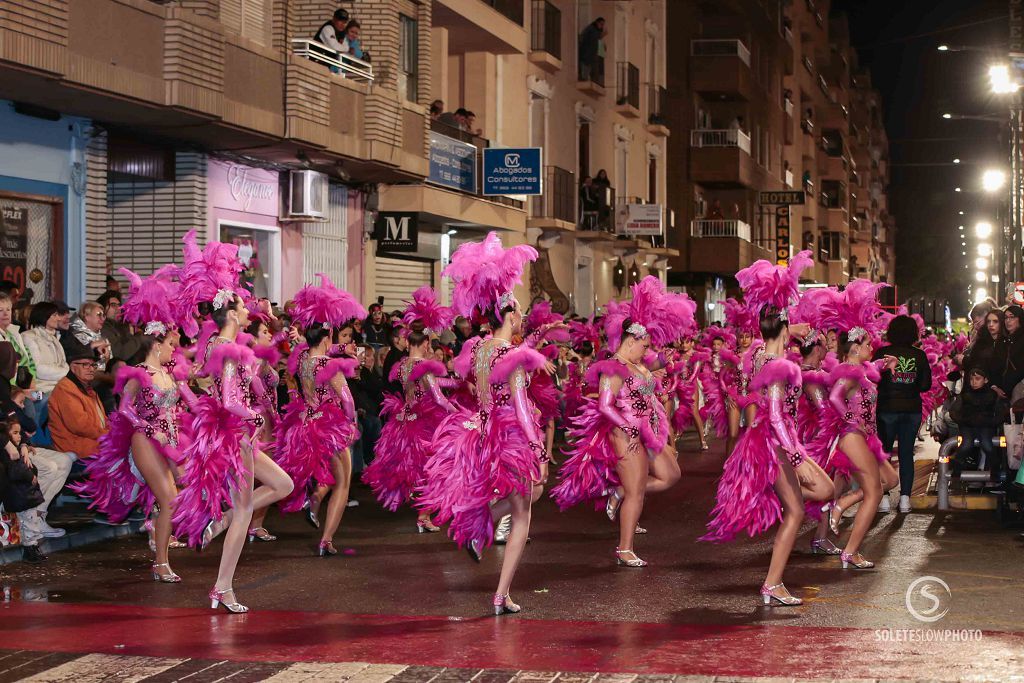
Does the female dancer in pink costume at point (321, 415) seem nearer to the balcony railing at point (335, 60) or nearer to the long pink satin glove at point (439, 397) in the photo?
the long pink satin glove at point (439, 397)

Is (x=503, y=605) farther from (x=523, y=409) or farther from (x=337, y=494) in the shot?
(x=337, y=494)

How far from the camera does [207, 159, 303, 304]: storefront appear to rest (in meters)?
21.9

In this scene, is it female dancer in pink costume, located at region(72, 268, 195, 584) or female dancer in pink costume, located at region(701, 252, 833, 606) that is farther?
female dancer in pink costume, located at region(72, 268, 195, 584)

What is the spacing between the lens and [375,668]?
8.05 meters

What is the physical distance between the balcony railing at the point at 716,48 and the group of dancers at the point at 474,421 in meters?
40.2

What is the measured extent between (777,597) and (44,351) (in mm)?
7710

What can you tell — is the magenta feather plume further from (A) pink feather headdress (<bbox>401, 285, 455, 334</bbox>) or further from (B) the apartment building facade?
(B) the apartment building facade

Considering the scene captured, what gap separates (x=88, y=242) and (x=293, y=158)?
4.99 m

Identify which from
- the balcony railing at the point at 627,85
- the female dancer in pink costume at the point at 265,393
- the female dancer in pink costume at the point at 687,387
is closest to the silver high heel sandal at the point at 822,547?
the female dancer in pink costume at the point at 265,393

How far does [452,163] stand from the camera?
96.1 ft

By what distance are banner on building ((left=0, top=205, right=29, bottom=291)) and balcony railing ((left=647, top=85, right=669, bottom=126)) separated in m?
→ 31.7

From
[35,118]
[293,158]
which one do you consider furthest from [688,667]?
[293,158]

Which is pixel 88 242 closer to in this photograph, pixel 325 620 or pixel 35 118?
pixel 35 118

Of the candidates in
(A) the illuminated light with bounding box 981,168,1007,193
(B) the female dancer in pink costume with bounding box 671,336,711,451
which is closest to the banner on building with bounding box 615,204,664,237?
(B) the female dancer in pink costume with bounding box 671,336,711,451
